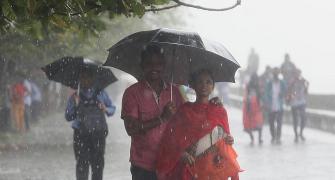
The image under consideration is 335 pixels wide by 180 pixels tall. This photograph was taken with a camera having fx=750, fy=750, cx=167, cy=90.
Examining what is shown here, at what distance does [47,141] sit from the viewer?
18875 millimetres

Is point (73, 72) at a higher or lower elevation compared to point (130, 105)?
lower

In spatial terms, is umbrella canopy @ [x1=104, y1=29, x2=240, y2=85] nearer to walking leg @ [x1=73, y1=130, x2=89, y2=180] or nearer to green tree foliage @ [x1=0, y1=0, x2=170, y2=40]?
green tree foliage @ [x1=0, y1=0, x2=170, y2=40]

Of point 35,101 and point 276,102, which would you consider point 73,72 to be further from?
point 35,101

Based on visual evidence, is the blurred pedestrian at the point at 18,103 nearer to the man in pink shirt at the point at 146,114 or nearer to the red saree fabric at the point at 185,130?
the man in pink shirt at the point at 146,114

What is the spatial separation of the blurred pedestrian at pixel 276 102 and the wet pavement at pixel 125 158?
1.17 feet

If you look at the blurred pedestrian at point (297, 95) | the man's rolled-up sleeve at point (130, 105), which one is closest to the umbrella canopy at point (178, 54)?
the man's rolled-up sleeve at point (130, 105)

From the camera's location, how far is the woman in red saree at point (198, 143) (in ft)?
19.2

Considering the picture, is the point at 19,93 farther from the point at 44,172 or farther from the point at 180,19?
the point at 180,19

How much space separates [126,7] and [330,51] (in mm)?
127333

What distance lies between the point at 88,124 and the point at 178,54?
9.02 feet

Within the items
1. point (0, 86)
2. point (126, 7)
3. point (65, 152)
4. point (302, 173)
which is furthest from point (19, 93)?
point (126, 7)

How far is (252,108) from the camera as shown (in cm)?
1897

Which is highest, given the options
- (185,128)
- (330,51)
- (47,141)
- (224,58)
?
(224,58)

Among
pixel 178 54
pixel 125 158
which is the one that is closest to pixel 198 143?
pixel 178 54
